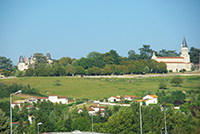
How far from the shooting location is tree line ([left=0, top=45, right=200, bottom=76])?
113875 mm

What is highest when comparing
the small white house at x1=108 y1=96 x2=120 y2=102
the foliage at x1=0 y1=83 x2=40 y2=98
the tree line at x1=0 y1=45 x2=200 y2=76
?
the tree line at x1=0 y1=45 x2=200 y2=76

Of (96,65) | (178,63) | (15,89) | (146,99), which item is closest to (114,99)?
(146,99)

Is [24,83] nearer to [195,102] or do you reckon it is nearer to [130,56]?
[195,102]

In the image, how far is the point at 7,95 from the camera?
81000mm

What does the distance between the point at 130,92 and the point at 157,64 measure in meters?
40.0

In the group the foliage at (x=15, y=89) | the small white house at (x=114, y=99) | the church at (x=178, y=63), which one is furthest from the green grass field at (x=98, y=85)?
the church at (x=178, y=63)

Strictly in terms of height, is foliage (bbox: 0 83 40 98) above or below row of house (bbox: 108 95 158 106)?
above

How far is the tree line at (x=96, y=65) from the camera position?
114 meters

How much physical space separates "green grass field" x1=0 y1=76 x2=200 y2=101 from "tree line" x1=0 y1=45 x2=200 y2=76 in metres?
7.16

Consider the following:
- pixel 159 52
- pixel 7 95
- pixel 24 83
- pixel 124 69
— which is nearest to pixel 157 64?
pixel 124 69

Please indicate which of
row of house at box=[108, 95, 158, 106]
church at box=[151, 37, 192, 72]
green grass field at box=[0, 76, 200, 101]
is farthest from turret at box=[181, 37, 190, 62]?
row of house at box=[108, 95, 158, 106]

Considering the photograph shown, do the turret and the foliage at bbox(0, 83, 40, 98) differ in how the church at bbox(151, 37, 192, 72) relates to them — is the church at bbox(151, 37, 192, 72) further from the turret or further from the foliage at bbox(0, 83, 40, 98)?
the foliage at bbox(0, 83, 40, 98)

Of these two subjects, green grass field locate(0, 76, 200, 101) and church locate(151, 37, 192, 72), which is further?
church locate(151, 37, 192, 72)

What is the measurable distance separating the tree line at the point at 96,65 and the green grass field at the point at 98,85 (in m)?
7.16
